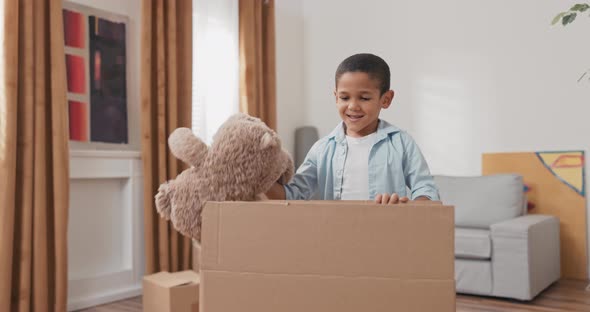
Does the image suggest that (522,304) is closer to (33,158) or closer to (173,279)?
(173,279)

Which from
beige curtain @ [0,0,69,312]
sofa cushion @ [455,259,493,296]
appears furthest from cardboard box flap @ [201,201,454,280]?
sofa cushion @ [455,259,493,296]

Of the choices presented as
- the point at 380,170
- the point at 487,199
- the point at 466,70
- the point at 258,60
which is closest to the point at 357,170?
the point at 380,170

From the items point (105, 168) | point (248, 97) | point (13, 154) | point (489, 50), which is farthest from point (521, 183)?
point (13, 154)

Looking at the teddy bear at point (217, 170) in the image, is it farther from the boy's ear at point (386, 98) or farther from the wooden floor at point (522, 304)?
the wooden floor at point (522, 304)

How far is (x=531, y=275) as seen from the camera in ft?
10.1

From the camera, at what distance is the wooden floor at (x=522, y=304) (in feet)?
9.71

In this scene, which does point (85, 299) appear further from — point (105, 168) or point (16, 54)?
point (16, 54)

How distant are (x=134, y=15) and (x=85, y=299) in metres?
1.72

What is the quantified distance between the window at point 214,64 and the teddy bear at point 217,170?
8.57 feet

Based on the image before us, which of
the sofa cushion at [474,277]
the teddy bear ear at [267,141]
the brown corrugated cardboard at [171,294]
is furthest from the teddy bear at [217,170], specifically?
the sofa cushion at [474,277]

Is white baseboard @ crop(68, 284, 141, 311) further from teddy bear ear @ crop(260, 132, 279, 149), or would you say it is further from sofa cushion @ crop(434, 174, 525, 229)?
teddy bear ear @ crop(260, 132, 279, 149)

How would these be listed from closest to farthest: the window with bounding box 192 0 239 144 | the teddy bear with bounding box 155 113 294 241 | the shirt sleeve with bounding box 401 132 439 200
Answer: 1. the teddy bear with bounding box 155 113 294 241
2. the shirt sleeve with bounding box 401 132 439 200
3. the window with bounding box 192 0 239 144

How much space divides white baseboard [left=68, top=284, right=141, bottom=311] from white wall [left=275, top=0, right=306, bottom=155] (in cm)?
180

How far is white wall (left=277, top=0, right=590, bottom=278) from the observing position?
376 centimetres
